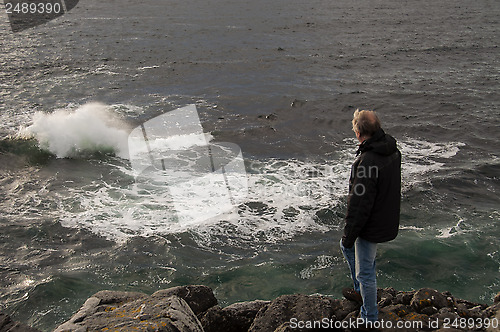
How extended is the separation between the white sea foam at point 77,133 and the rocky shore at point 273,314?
7.98m

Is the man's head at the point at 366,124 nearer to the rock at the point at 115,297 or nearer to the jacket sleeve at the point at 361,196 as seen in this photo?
the jacket sleeve at the point at 361,196

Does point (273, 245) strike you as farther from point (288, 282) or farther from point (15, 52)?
point (15, 52)

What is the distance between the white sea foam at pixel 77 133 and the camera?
13016 mm

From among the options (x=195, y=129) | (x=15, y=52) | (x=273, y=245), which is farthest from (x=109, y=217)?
(x=15, y=52)

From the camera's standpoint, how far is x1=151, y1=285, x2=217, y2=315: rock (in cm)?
567

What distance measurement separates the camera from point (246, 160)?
12391mm

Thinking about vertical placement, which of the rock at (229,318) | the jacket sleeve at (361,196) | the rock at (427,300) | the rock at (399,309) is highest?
the jacket sleeve at (361,196)

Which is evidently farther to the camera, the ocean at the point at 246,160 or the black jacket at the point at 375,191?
the ocean at the point at 246,160

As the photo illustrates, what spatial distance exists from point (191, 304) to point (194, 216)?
Result: 3.90 meters

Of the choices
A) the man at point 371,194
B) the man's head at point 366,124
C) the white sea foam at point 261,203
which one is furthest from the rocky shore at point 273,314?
the white sea foam at point 261,203

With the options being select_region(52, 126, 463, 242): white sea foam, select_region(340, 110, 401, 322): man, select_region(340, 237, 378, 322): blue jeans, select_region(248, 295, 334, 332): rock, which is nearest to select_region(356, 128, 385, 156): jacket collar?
select_region(340, 110, 401, 322): man

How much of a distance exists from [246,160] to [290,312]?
7.38 metres

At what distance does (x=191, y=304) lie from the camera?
224 inches

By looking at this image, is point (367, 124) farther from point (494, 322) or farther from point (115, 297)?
point (115, 297)
